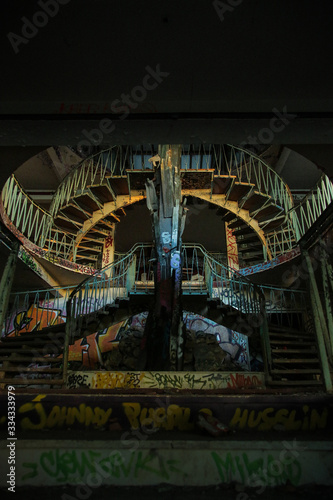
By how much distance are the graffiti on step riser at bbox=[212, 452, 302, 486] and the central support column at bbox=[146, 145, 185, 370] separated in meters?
5.42

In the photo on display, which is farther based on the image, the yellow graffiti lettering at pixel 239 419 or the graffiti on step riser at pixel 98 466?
the yellow graffiti lettering at pixel 239 419

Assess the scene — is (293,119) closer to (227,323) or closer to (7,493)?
(7,493)

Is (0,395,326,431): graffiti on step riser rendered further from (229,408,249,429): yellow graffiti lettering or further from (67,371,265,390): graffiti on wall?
(67,371,265,390): graffiti on wall

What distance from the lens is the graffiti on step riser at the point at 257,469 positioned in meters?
2.80

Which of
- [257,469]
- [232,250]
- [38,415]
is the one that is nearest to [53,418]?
[38,415]

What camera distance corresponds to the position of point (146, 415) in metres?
3.45

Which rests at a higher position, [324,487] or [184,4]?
[184,4]

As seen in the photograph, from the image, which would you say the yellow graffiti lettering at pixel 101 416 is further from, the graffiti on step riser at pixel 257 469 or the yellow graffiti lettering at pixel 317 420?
the yellow graffiti lettering at pixel 317 420

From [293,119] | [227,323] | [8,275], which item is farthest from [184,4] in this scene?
[227,323]

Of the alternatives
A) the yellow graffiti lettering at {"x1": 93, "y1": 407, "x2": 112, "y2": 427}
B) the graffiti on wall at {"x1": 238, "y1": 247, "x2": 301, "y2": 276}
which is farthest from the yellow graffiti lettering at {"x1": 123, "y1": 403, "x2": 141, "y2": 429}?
the graffiti on wall at {"x1": 238, "y1": 247, "x2": 301, "y2": 276}

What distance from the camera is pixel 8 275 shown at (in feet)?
19.4

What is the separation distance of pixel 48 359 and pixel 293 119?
696cm

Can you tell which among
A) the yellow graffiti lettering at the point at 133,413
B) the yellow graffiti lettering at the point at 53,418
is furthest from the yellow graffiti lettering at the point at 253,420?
the yellow graffiti lettering at the point at 53,418

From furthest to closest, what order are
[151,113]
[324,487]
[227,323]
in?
[227,323] → [151,113] → [324,487]
